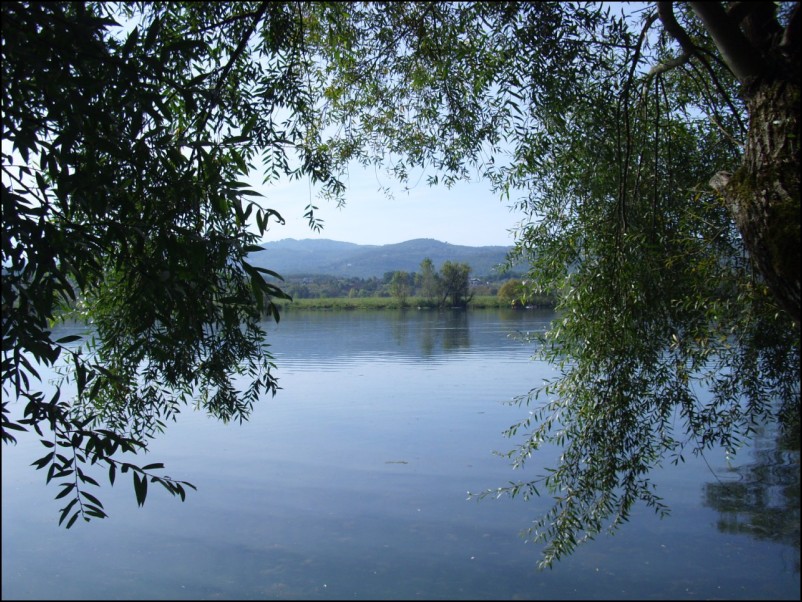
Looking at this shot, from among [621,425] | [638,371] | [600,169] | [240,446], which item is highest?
[600,169]

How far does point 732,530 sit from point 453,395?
6956mm

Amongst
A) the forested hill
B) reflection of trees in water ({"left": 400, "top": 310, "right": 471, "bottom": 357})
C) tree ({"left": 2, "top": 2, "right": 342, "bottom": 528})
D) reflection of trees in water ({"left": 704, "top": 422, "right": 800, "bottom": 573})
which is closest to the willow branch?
tree ({"left": 2, "top": 2, "right": 342, "bottom": 528})

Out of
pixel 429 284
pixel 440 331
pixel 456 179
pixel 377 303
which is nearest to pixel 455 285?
pixel 429 284

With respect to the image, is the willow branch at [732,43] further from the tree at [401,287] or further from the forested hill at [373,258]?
the forested hill at [373,258]

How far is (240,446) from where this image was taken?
10125 millimetres

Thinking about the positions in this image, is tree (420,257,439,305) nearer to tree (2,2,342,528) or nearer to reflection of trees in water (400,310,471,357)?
reflection of trees in water (400,310,471,357)

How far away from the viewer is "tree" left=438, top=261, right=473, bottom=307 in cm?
4141

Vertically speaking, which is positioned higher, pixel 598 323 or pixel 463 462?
pixel 598 323

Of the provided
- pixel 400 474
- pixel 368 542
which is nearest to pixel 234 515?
pixel 368 542

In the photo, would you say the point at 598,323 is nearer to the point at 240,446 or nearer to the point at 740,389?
the point at 740,389

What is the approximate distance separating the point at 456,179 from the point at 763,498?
15.4 feet

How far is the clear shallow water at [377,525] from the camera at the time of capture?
215 inches

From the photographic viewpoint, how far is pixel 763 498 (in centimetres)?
718

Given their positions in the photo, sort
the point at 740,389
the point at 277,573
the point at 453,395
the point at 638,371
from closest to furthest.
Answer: the point at 638,371, the point at 740,389, the point at 277,573, the point at 453,395
